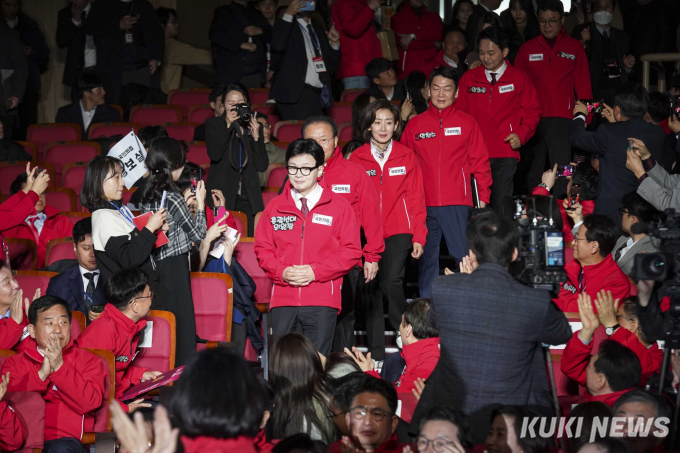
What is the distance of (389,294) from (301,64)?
3.44 metres

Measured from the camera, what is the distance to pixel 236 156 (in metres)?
5.87

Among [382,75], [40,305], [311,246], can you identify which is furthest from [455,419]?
[382,75]

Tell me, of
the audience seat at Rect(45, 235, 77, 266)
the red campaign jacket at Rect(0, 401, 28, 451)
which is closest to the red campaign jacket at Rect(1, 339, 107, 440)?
the red campaign jacket at Rect(0, 401, 28, 451)

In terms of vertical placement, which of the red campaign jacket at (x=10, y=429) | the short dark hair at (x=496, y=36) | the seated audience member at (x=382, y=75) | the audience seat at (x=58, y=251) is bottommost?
the red campaign jacket at (x=10, y=429)

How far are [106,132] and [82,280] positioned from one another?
3.53 m

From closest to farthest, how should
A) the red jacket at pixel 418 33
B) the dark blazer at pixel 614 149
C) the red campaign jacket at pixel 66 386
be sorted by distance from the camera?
1. the red campaign jacket at pixel 66 386
2. the dark blazer at pixel 614 149
3. the red jacket at pixel 418 33

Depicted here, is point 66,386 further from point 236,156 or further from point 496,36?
point 496,36

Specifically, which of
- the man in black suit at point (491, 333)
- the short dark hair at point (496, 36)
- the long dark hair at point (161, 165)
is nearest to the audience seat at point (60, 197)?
the long dark hair at point (161, 165)

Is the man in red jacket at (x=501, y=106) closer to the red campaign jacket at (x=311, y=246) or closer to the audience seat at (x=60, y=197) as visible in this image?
the red campaign jacket at (x=311, y=246)

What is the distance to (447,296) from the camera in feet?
9.29

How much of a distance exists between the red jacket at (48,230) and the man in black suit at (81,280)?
1.20m

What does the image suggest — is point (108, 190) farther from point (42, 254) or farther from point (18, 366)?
point (42, 254)

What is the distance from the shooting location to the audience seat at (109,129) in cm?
785

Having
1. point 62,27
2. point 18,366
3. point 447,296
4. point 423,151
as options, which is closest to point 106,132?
point 62,27
